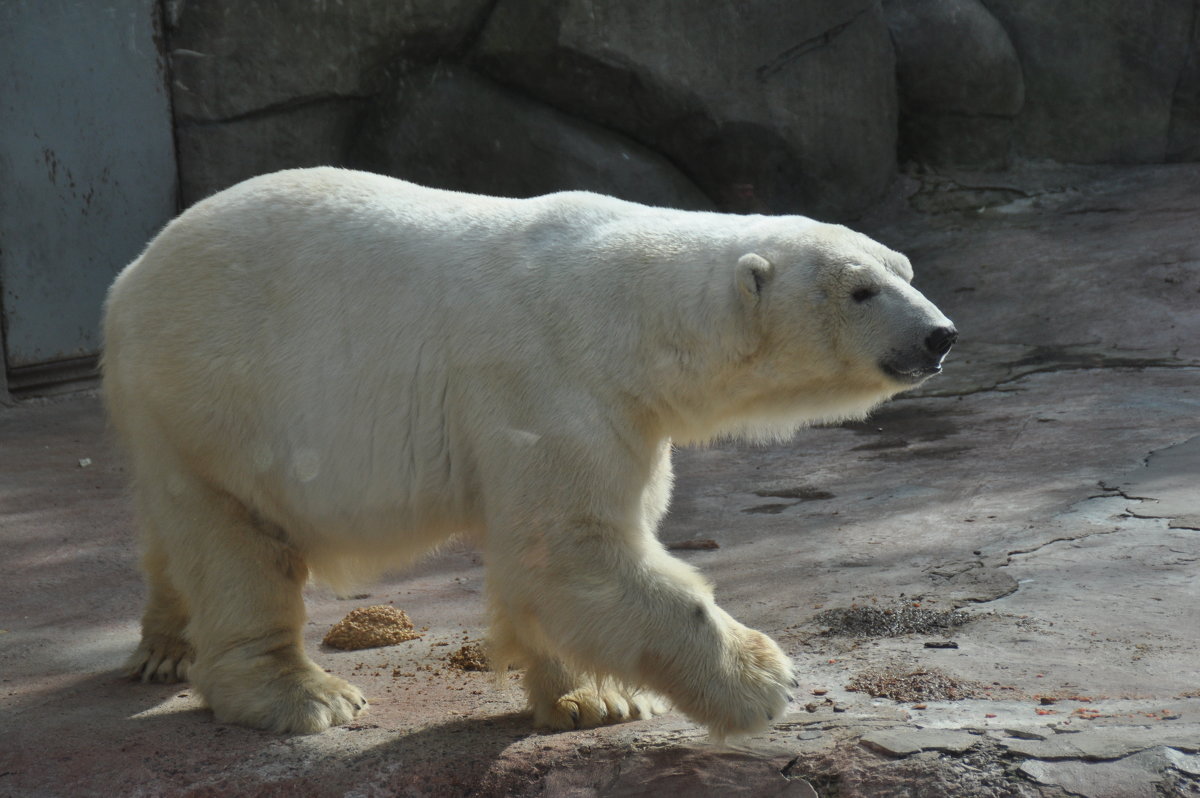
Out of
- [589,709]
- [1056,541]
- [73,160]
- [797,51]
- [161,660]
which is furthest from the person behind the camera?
[797,51]

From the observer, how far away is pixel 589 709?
3232 mm

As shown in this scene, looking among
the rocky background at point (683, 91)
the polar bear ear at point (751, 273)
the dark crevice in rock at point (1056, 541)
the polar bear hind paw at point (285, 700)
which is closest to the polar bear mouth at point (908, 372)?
the polar bear ear at point (751, 273)

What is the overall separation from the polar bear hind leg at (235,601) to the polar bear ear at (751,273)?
143cm

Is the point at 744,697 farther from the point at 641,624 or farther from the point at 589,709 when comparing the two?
the point at 589,709

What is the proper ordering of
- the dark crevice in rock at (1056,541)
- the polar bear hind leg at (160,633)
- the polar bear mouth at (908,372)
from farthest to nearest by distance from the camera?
1. the dark crevice in rock at (1056,541)
2. the polar bear hind leg at (160,633)
3. the polar bear mouth at (908,372)

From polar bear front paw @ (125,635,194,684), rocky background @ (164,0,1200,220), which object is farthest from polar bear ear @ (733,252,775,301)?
rocky background @ (164,0,1200,220)

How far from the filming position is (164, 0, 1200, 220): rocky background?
8.20 meters

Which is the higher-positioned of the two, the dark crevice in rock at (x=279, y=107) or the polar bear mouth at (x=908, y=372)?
the dark crevice in rock at (x=279, y=107)

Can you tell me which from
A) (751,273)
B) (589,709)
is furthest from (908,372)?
(589,709)

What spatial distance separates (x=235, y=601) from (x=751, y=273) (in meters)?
1.58

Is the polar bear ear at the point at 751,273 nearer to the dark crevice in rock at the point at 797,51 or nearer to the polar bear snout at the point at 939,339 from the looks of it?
the polar bear snout at the point at 939,339

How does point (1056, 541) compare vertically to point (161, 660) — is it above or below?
above

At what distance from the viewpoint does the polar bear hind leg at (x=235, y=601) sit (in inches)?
131

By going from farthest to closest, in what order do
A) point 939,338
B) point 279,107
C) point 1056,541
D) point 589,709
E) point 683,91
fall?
point 683,91 → point 279,107 → point 1056,541 → point 589,709 → point 939,338
